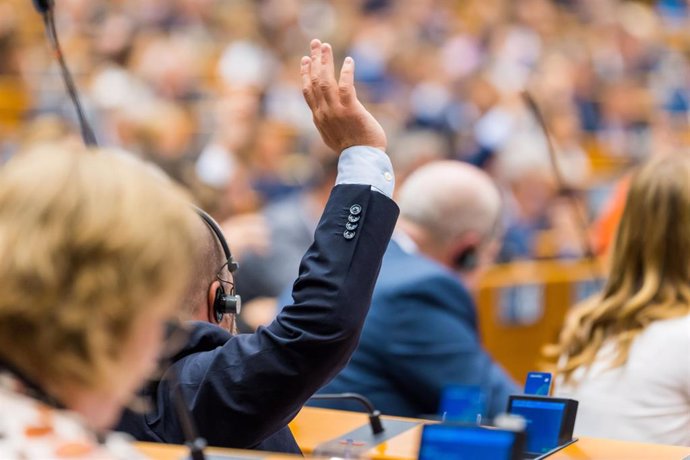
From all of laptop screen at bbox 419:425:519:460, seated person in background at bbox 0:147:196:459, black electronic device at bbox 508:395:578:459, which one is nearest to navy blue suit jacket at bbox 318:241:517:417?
black electronic device at bbox 508:395:578:459

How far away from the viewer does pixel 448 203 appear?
323 centimetres

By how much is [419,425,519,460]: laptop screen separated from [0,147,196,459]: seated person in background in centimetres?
41

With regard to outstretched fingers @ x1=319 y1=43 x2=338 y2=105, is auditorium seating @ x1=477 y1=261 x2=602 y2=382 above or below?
below

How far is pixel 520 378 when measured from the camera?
5.00 metres

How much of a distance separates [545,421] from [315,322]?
394 mm

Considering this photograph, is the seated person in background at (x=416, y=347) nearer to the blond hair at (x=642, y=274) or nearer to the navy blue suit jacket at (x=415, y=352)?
the navy blue suit jacket at (x=415, y=352)

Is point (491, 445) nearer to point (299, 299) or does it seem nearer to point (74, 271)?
point (299, 299)

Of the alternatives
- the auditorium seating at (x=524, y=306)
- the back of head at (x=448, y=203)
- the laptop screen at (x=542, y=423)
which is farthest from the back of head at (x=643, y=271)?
the auditorium seating at (x=524, y=306)

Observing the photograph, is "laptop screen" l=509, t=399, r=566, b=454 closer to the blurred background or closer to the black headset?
the black headset

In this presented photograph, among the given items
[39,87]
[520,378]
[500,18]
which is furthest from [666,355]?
[500,18]

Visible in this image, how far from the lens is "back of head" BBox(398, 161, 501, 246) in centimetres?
324

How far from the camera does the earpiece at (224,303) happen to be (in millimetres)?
1762

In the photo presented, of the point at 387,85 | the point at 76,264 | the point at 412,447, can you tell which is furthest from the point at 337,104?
the point at 387,85

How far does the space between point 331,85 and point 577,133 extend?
26.0ft
